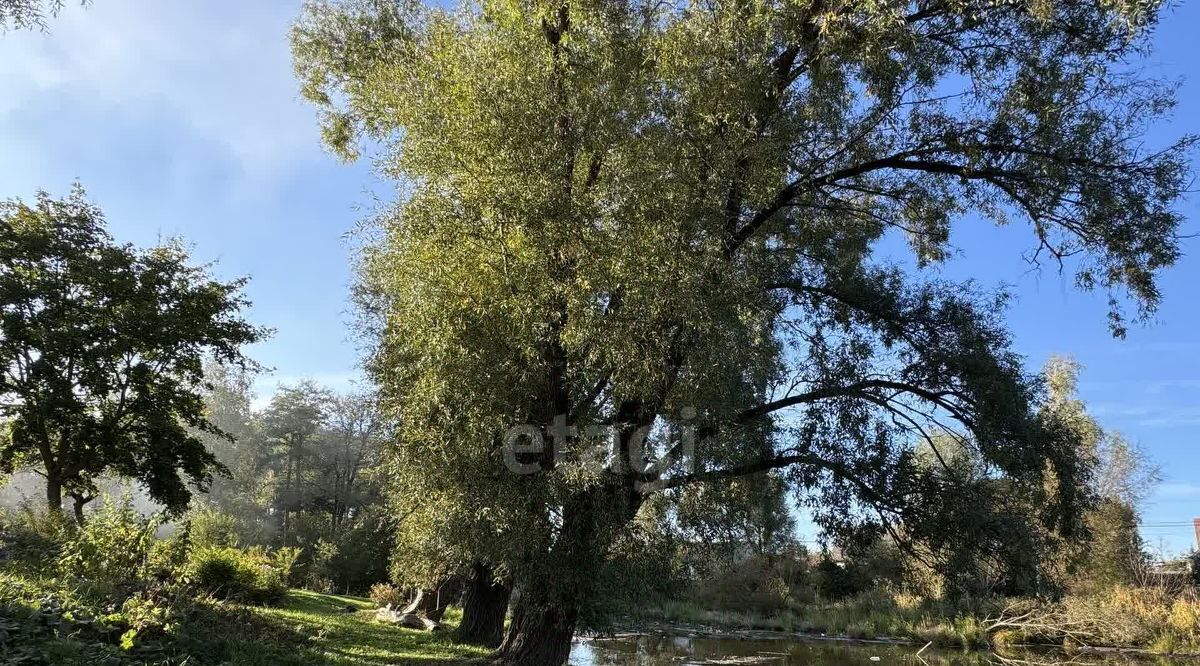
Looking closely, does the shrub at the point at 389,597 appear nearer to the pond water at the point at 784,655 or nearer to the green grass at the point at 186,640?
the pond water at the point at 784,655

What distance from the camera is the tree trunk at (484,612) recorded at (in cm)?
1329

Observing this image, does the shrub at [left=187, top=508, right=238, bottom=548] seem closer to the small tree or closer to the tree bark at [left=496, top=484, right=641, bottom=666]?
the small tree

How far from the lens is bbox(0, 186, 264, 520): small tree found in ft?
54.4

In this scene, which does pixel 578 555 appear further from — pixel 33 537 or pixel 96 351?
pixel 96 351

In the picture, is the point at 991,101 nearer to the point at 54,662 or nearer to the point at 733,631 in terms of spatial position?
the point at 54,662

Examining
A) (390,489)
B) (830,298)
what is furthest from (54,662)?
(830,298)

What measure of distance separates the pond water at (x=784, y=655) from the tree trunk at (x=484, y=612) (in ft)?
5.94

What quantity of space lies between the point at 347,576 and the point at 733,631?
15.4 meters

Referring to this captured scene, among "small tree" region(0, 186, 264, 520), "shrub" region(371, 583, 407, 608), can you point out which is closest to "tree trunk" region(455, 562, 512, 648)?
"shrub" region(371, 583, 407, 608)

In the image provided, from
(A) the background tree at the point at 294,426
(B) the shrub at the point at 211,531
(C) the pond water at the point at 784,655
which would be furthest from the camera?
(A) the background tree at the point at 294,426

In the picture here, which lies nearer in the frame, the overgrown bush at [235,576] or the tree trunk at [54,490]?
the overgrown bush at [235,576]

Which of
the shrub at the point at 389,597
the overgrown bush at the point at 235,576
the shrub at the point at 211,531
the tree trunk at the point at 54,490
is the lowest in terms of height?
the shrub at the point at 389,597

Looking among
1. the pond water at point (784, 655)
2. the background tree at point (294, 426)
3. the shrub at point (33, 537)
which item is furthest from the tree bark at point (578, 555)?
the background tree at point (294, 426)

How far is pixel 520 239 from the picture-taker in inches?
303
